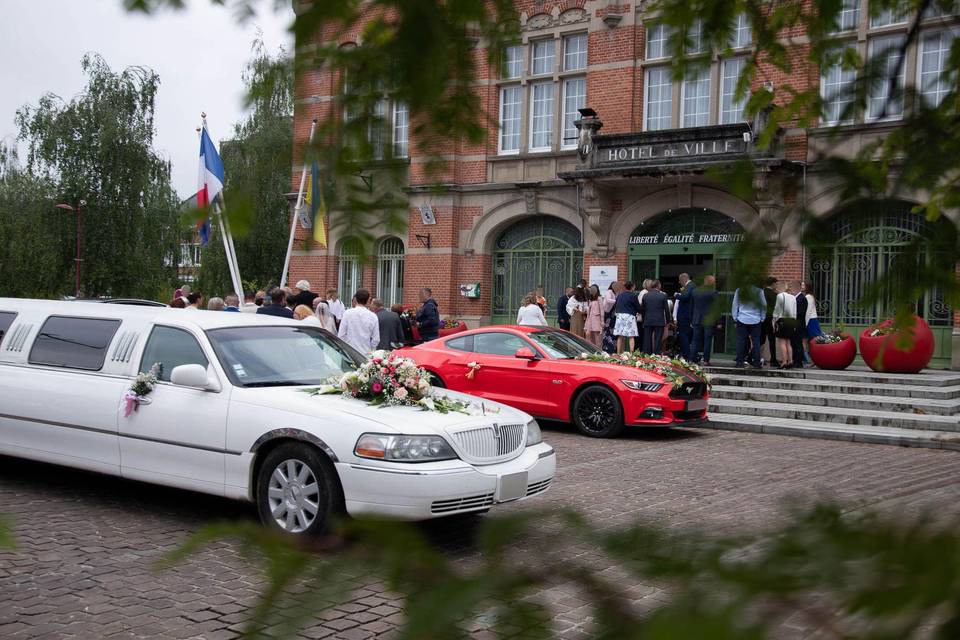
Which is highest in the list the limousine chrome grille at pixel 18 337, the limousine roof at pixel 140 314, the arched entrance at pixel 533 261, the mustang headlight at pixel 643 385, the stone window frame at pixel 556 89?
the stone window frame at pixel 556 89

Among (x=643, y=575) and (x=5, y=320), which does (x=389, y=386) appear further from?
(x=643, y=575)

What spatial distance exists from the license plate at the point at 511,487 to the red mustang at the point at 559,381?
5741 millimetres

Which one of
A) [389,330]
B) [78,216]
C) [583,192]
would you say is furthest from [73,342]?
[78,216]

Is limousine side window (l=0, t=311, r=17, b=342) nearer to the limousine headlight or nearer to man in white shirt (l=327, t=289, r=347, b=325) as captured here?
the limousine headlight

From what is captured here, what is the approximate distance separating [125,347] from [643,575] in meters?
6.81

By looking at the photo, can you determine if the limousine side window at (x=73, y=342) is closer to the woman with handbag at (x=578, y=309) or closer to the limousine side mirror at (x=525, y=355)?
the limousine side mirror at (x=525, y=355)

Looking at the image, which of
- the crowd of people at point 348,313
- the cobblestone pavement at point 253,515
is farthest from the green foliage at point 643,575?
the crowd of people at point 348,313

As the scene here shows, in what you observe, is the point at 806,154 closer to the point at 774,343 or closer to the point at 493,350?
the point at 493,350

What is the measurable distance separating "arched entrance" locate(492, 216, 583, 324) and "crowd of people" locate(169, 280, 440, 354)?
426 cm

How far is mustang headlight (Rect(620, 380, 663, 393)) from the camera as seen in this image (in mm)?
12062

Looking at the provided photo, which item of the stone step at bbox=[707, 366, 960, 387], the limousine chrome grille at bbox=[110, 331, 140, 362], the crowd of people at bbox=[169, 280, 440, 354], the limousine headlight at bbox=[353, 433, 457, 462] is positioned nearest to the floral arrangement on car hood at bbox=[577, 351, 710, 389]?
the crowd of people at bbox=[169, 280, 440, 354]

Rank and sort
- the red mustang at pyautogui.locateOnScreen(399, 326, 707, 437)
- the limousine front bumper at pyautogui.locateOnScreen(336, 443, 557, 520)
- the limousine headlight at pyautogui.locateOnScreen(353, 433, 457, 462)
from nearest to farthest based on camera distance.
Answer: the limousine front bumper at pyautogui.locateOnScreen(336, 443, 557, 520)
the limousine headlight at pyautogui.locateOnScreen(353, 433, 457, 462)
the red mustang at pyautogui.locateOnScreen(399, 326, 707, 437)

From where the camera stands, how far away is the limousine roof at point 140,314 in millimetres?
7203

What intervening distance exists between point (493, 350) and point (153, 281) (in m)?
24.5
